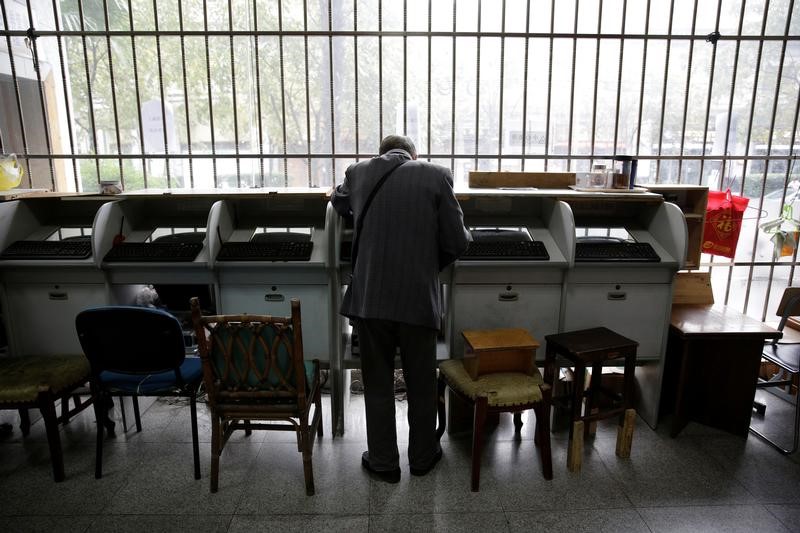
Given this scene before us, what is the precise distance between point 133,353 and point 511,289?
2024mm

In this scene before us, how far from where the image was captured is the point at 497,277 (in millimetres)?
2986

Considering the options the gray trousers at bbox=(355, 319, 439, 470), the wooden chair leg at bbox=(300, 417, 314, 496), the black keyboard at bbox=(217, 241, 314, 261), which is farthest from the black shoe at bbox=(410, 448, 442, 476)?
the black keyboard at bbox=(217, 241, 314, 261)

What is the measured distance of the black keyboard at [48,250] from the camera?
305 centimetres

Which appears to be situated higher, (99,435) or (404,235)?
(404,235)

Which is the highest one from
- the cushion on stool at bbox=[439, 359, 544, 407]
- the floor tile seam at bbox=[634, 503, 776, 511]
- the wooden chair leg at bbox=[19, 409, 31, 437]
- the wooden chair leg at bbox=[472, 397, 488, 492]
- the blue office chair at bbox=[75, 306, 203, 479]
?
the blue office chair at bbox=[75, 306, 203, 479]

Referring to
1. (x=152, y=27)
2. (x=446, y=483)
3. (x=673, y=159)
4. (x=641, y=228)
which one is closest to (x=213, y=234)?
(x=446, y=483)

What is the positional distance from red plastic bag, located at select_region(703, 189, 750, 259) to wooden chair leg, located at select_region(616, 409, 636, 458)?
1.57 m

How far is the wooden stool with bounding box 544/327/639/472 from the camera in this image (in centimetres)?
269

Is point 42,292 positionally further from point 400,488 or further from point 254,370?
point 400,488

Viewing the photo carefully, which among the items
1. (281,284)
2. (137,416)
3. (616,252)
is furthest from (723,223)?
(137,416)

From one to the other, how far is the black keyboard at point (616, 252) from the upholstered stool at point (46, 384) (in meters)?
2.87

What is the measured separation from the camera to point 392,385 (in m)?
2.58

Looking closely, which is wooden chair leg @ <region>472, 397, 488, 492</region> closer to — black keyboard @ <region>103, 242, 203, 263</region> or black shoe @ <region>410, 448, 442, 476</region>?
black shoe @ <region>410, 448, 442, 476</region>

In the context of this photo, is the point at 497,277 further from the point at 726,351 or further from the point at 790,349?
the point at 790,349
